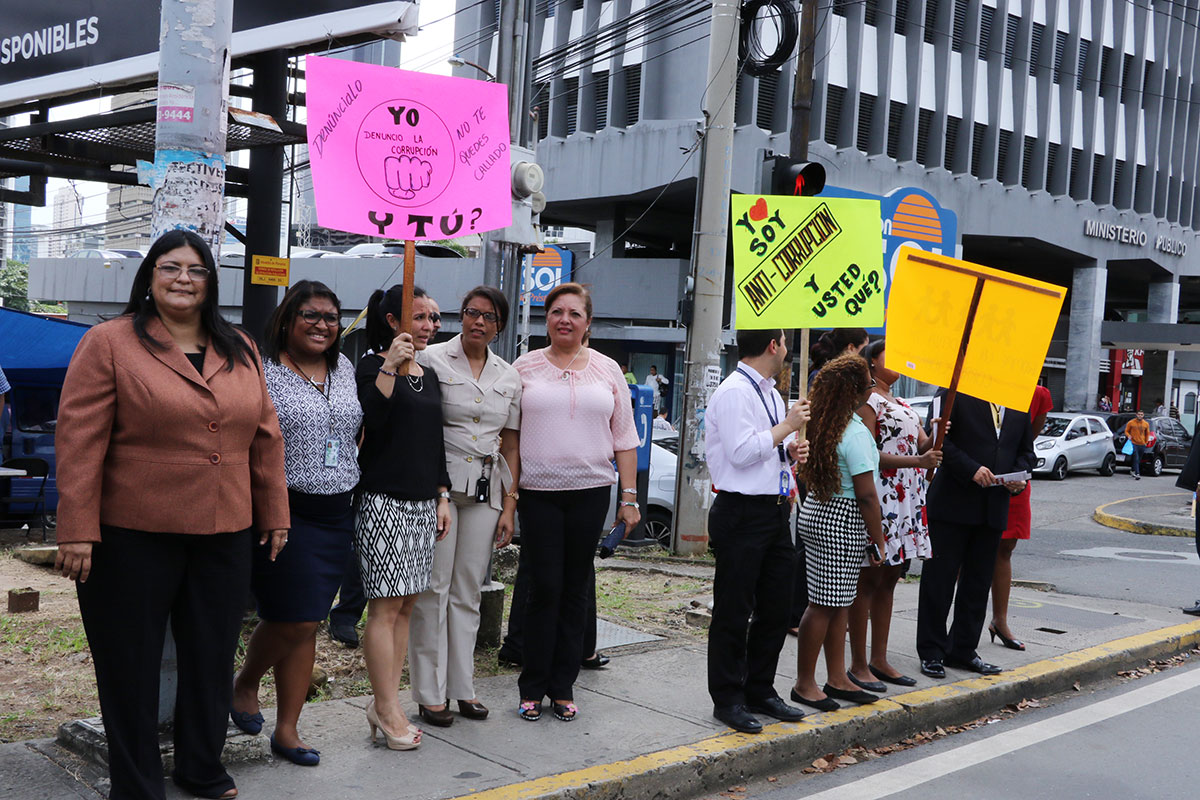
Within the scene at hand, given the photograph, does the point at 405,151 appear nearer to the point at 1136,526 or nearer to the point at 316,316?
the point at 316,316

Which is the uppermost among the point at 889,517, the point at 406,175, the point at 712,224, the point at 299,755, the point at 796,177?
the point at 796,177

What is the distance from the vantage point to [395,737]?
4574 mm

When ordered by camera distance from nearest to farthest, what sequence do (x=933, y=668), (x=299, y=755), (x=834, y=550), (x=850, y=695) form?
(x=299, y=755) → (x=834, y=550) → (x=850, y=695) → (x=933, y=668)

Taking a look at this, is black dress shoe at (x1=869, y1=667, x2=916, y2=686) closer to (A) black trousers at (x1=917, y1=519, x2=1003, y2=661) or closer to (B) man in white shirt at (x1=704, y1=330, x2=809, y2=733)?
(A) black trousers at (x1=917, y1=519, x2=1003, y2=661)

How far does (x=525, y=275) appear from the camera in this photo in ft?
35.0

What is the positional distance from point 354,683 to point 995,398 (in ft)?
12.2

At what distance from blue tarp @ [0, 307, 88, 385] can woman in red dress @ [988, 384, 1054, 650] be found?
946 cm

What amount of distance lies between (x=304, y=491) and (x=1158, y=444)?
93.0 feet

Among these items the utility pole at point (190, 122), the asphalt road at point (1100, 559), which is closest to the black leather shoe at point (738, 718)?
the utility pole at point (190, 122)

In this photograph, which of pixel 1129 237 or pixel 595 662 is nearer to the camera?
pixel 595 662

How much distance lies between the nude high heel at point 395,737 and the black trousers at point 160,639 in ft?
2.60

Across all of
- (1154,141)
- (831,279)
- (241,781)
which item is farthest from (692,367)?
(1154,141)

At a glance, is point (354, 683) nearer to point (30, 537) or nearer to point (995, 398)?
point (995, 398)

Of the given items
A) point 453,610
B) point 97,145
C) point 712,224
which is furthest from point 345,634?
point 97,145
